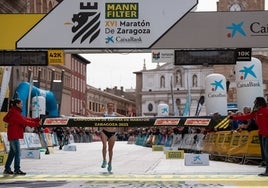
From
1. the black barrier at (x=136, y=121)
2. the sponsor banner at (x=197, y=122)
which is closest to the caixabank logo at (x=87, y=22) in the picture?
the black barrier at (x=136, y=121)

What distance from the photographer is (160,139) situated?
36156mm

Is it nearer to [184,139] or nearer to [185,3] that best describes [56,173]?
[185,3]

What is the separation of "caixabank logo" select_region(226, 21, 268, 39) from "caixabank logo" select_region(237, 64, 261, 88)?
12683 mm

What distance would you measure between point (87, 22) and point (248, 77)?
49.8 ft

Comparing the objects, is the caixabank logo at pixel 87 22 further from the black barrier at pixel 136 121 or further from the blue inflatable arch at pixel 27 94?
the blue inflatable arch at pixel 27 94

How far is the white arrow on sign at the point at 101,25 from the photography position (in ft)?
45.5

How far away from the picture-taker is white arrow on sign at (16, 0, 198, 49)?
1388cm

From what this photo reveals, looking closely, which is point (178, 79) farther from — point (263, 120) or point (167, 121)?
point (263, 120)

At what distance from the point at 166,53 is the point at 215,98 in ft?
51.1

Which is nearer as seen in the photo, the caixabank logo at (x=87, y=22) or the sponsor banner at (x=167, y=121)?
the caixabank logo at (x=87, y=22)

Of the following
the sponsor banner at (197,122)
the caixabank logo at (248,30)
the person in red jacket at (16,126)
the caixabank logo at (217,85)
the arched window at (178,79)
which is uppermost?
the arched window at (178,79)

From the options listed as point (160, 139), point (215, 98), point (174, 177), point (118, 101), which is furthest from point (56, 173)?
point (118, 101)

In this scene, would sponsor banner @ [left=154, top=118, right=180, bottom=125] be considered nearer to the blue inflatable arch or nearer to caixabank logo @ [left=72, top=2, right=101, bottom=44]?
the blue inflatable arch

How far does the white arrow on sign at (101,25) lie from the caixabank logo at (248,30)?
1.95m
